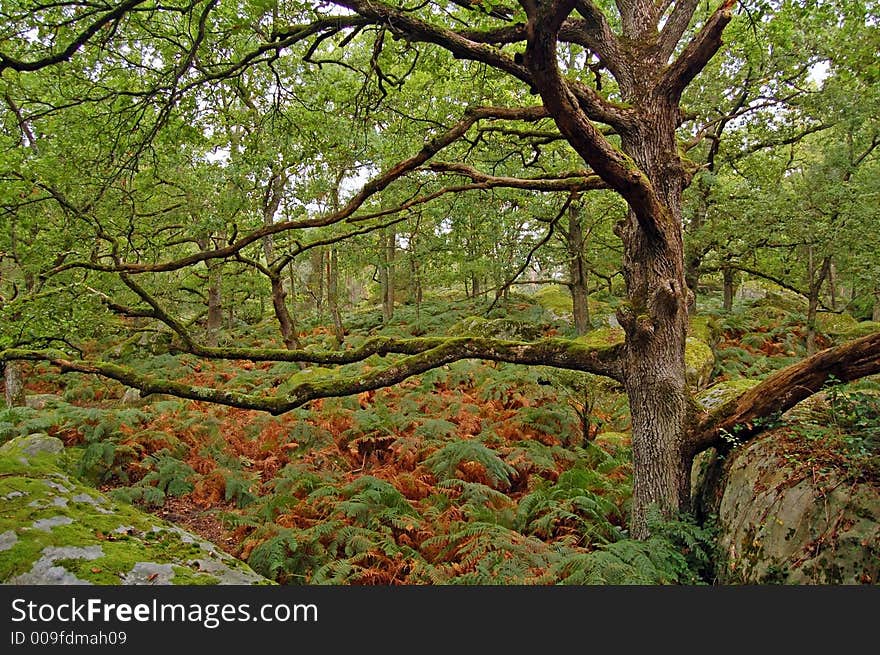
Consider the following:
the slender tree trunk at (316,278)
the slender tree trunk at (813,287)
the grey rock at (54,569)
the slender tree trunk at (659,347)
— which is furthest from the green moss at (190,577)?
the slender tree trunk at (316,278)

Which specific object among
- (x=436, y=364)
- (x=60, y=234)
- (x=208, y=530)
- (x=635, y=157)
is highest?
(x=60, y=234)

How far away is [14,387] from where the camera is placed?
1070 centimetres

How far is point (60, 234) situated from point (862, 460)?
40.0 feet

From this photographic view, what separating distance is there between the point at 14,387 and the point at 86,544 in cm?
978

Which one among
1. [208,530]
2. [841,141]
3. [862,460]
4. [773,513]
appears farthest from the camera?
[841,141]

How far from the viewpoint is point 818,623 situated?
3057 millimetres

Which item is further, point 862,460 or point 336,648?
point 862,460

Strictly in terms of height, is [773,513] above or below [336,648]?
above

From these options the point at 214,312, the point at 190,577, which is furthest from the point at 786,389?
the point at 214,312

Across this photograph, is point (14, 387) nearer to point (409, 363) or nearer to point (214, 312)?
point (214, 312)

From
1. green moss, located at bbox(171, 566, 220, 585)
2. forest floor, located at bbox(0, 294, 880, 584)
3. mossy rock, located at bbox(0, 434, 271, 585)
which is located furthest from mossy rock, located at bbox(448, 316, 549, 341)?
green moss, located at bbox(171, 566, 220, 585)

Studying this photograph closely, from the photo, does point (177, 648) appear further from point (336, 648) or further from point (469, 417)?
point (469, 417)

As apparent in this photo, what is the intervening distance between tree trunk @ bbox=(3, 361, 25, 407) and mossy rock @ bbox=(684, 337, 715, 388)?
15.1m

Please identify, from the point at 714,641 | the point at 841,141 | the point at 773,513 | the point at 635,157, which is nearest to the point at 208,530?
the point at 714,641
